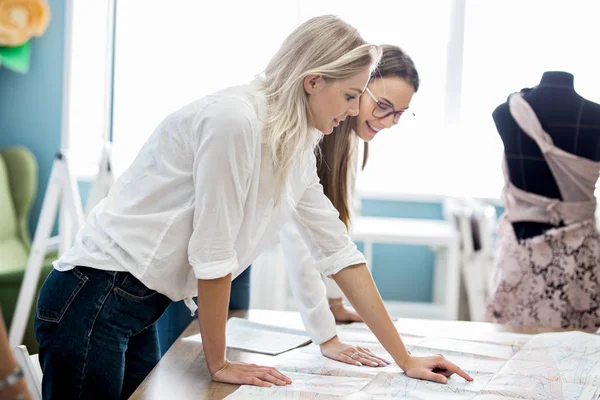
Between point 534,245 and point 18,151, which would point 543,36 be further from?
point 18,151

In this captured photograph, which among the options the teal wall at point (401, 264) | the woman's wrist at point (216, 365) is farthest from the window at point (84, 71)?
the woman's wrist at point (216, 365)

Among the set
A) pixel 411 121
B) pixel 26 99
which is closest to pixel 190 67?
pixel 26 99

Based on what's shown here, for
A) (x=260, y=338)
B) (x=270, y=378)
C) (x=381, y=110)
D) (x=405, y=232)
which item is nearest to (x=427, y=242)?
(x=405, y=232)

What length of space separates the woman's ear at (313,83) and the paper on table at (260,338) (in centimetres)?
59

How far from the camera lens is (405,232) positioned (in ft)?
12.5

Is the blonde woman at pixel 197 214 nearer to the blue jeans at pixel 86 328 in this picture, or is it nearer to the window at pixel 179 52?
the blue jeans at pixel 86 328

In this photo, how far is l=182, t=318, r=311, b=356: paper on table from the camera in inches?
65.9

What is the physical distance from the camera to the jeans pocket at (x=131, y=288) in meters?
1.35

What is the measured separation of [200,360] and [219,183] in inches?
17.4

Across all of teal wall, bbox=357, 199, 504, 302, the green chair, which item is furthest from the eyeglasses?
teal wall, bbox=357, 199, 504, 302

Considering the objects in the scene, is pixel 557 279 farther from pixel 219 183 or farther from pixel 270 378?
pixel 219 183

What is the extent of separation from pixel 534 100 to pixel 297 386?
1323 mm

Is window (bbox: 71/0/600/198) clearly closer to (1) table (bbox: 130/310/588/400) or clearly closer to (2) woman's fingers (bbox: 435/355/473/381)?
(1) table (bbox: 130/310/588/400)

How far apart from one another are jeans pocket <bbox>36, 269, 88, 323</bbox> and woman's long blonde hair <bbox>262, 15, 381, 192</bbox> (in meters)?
0.40
